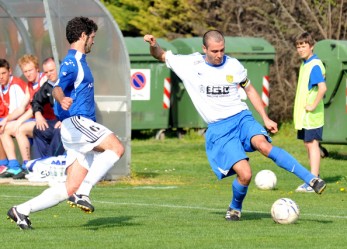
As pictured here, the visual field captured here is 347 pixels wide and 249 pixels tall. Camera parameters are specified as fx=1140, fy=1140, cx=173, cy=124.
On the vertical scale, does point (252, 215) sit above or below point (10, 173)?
above

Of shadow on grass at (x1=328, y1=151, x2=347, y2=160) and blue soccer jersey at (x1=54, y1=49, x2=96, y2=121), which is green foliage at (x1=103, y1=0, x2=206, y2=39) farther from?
blue soccer jersey at (x1=54, y1=49, x2=96, y2=121)

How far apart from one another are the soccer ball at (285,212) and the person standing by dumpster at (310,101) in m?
4.32

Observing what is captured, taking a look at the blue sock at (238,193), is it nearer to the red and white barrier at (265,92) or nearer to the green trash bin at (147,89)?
the green trash bin at (147,89)

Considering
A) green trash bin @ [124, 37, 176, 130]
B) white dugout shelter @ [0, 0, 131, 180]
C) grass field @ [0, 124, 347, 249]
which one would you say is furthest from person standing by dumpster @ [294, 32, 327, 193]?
green trash bin @ [124, 37, 176, 130]

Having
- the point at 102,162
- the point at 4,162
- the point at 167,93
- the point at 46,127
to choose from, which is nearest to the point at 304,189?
the point at 46,127

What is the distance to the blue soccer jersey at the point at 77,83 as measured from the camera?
1116cm

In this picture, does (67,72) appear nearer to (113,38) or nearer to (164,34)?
(113,38)

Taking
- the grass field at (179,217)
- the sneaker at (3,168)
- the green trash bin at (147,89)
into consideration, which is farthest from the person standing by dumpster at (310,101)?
the green trash bin at (147,89)

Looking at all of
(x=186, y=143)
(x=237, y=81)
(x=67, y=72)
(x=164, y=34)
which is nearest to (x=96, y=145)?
(x=67, y=72)

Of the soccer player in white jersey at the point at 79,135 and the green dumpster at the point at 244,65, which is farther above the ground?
the soccer player in white jersey at the point at 79,135

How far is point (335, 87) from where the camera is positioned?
21.2 metres

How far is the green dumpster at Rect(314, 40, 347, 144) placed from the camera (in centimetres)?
2108

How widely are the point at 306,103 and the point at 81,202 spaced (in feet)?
20.3

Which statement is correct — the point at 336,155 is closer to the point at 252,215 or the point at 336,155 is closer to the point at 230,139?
the point at 252,215
